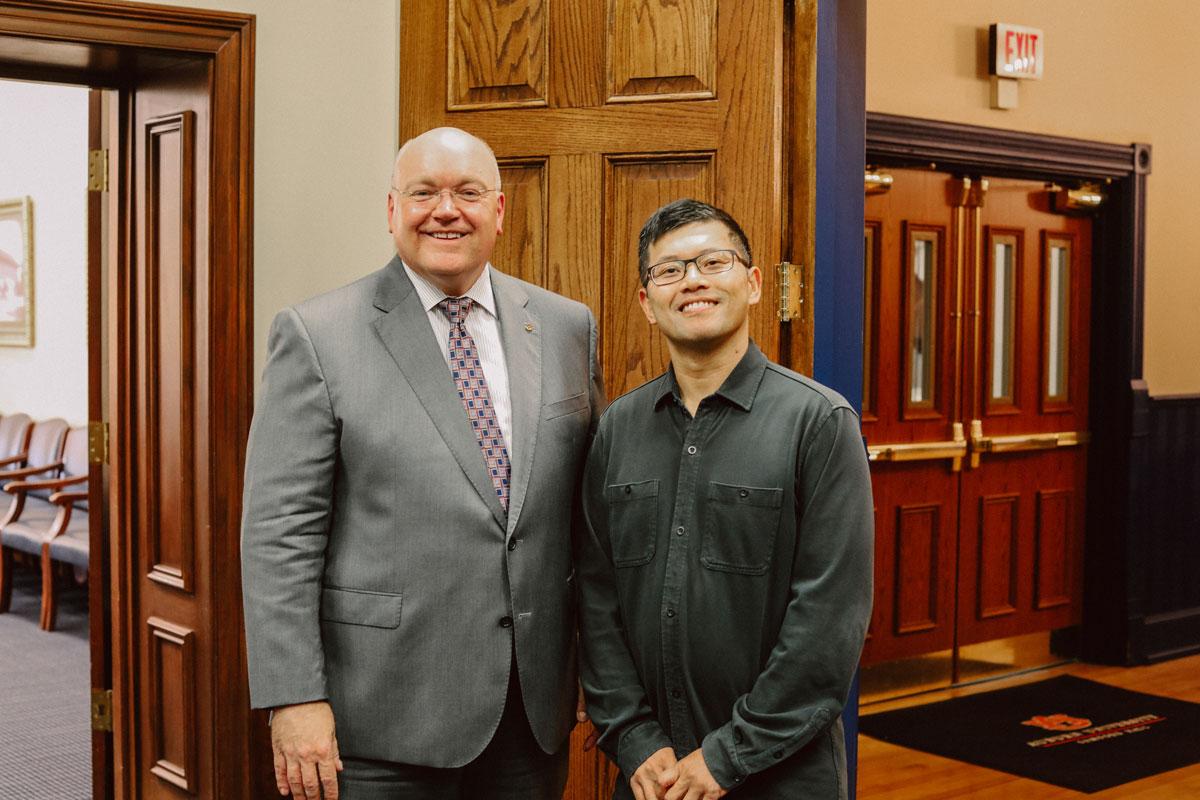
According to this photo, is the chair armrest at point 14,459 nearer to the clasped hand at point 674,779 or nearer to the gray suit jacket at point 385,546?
the gray suit jacket at point 385,546

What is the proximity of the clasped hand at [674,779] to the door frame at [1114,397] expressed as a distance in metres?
3.97

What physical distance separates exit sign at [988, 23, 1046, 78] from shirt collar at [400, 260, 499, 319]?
11.5 feet

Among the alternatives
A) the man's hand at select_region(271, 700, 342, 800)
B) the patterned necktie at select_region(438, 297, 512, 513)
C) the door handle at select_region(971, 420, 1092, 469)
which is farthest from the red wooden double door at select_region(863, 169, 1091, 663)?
the man's hand at select_region(271, 700, 342, 800)

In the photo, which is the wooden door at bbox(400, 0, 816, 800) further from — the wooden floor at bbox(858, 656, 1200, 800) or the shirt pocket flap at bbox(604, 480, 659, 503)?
the wooden floor at bbox(858, 656, 1200, 800)

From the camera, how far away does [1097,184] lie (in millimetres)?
5258

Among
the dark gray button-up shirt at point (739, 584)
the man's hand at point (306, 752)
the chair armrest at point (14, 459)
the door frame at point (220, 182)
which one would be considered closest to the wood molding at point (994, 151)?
the door frame at point (220, 182)

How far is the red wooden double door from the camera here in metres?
4.74

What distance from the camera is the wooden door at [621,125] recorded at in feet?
7.78

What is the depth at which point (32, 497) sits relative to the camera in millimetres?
6957

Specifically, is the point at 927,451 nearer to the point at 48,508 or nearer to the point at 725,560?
the point at 725,560

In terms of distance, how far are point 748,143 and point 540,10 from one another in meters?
0.56

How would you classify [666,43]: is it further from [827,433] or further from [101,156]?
[101,156]

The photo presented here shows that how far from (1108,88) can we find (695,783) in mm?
4582

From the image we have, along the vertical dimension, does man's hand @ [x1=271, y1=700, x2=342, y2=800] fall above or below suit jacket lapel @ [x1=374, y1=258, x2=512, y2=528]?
below
